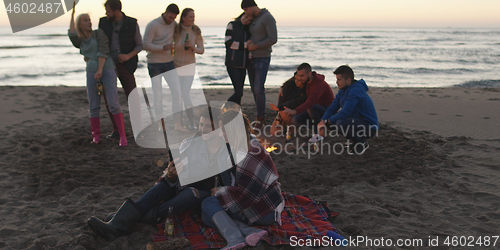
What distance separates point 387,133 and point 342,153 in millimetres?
1306

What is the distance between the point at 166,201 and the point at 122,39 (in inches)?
117

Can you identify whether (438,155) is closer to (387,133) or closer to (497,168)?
(497,168)

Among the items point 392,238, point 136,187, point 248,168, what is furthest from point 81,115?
point 392,238

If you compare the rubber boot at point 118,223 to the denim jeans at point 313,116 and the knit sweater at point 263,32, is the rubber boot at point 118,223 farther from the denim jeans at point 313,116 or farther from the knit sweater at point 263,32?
the knit sweater at point 263,32

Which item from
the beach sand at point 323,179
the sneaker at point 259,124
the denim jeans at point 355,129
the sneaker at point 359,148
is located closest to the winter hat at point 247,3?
the sneaker at point 259,124

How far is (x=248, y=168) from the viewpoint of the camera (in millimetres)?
2650

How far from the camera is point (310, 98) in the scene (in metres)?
5.21

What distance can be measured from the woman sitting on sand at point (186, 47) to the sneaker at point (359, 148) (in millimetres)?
2729

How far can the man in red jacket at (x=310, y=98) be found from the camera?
521 cm

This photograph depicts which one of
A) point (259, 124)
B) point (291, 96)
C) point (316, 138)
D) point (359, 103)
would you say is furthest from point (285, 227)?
point (259, 124)

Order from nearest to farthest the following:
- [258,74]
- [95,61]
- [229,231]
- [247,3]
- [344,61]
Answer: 1. [229,231]
2. [95,61]
3. [247,3]
4. [258,74]
5. [344,61]

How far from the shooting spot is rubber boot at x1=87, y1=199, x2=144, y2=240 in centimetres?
262

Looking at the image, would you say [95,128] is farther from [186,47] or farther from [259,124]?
[259,124]

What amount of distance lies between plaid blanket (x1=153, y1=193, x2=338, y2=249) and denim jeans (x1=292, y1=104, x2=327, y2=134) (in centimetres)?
220
